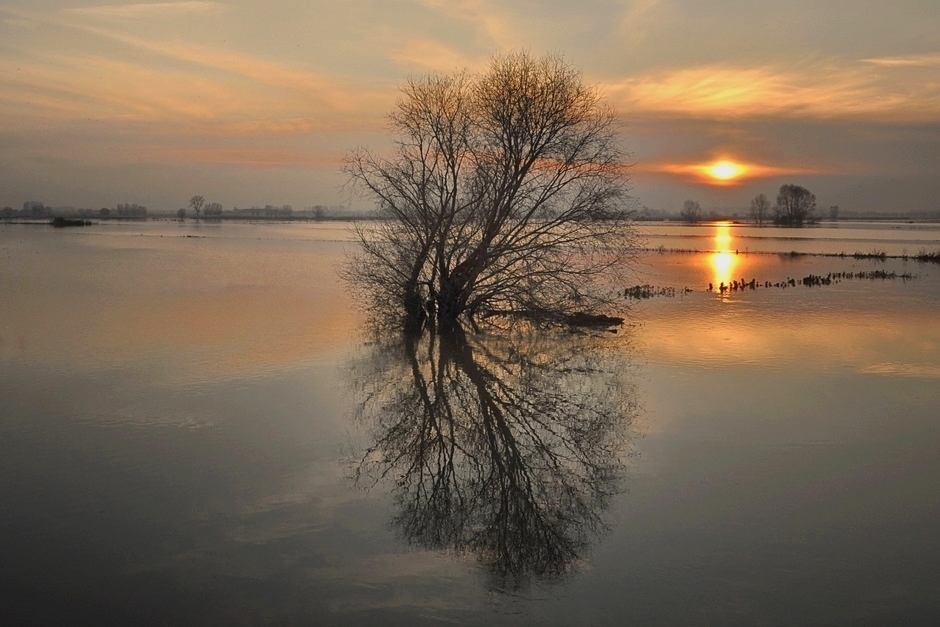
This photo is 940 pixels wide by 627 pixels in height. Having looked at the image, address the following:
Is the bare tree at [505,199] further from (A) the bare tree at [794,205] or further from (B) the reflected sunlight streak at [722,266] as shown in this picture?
(A) the bare tree at [794,205]

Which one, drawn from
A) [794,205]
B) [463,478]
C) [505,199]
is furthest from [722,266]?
[794,205]

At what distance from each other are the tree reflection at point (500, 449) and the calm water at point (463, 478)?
48 millimetres

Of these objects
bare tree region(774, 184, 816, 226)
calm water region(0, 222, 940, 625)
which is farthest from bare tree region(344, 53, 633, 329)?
bare tree region(774, 184, 816, 226)

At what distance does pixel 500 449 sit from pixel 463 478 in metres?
1.29

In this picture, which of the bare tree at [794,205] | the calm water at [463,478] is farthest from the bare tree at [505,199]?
the bare tree at [794,205]

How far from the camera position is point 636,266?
1818 inches

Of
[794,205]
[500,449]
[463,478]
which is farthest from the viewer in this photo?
Answer: [794,205]

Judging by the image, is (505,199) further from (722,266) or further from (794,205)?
(794,205)

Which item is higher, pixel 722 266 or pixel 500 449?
pixel 722 266

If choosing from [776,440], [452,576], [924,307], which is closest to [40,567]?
[452,576]

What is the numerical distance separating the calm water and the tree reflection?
0.16 ft

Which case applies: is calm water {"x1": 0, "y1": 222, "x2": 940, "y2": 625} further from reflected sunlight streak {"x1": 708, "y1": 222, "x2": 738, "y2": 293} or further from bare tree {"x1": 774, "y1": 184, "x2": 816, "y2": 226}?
bare tree {"x1": 774, "y1": 184, "x2": 816, "y2": 226}

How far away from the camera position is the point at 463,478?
948cm

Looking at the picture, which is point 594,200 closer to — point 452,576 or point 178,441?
point 178,441
